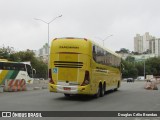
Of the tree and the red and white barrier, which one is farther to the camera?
the tree

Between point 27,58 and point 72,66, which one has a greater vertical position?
point 27,58

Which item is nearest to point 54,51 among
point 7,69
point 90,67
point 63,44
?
point 63,44

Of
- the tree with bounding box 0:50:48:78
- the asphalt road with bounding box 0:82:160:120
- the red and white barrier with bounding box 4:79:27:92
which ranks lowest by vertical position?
the asphalt road with bounding box 0:82:160:120

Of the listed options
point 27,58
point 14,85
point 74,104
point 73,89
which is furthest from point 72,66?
point 27,58

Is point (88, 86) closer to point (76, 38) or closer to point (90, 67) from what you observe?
point (90, 67)

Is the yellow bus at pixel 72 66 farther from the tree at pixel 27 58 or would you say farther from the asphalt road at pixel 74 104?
the tree at pixel 27 58

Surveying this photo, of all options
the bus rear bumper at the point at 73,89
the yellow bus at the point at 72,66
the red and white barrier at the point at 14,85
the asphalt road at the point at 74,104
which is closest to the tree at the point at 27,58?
the red and white barrier at the point at 14,85

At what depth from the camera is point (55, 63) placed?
2259 centimetres

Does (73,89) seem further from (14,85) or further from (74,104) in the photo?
(14,85)

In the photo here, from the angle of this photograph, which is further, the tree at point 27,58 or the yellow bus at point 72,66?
the tree at point 27,58

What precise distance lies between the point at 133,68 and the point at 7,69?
345 feet

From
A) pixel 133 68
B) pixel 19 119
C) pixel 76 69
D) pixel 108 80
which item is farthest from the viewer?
pixel 133 68

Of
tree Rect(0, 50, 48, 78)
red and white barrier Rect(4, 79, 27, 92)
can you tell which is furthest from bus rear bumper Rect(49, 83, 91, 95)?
tree Rect(0, 50, 48, 78)

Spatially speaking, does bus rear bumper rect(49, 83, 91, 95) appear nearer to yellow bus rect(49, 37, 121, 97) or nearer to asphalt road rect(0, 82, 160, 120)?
yellow bus rect(49, 37, 121, 97)
